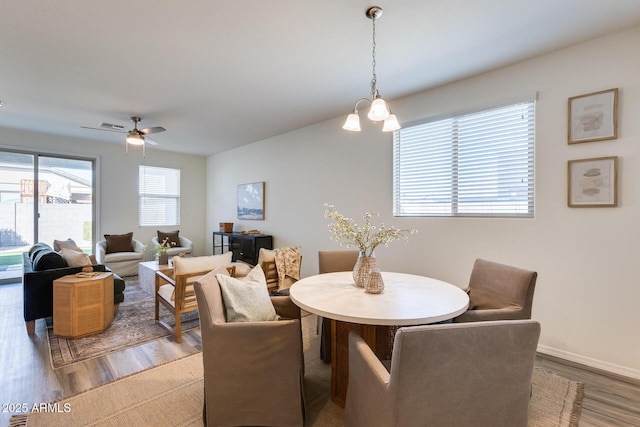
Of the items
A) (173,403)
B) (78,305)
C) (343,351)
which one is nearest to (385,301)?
(343,351)

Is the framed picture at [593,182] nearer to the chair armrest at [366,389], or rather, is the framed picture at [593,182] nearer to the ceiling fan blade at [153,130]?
the chair armrest at [366,389]

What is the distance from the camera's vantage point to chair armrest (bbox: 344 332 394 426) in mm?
1090

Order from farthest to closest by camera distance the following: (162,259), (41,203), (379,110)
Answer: (41,203) < (162,259) < (379,110)

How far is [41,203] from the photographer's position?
506 centimetres

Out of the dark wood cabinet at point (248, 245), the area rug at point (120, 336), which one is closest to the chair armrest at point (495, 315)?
the area rug at point (120, 336)

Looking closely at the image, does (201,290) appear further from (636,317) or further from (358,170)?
(636,317)

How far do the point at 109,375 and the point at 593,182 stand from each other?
409cm

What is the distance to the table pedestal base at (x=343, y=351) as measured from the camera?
182cm

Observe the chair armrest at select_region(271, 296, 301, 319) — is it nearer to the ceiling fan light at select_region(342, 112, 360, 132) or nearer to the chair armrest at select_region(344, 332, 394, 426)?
the chair armrest at select_region(344, 332, 394, 426)


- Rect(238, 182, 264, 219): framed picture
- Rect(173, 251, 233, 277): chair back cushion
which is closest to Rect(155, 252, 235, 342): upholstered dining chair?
Rect(173, 251, 233, 277): chair back cushion

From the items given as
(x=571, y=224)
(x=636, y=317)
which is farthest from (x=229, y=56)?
(x=636, y=317)

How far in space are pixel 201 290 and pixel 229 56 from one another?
207cm

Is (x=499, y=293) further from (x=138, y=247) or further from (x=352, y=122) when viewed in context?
(x=138, y=247)

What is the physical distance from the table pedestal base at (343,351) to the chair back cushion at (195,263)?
144cm
